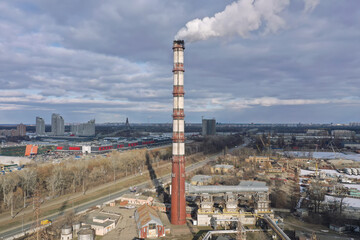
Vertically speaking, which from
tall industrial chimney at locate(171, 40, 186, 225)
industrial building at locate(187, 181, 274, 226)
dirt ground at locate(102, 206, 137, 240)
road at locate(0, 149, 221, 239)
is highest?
tall industrial chimney at locate(171, 40, 186, 225)

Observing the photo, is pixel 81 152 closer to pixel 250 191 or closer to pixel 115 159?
pixel 115 159

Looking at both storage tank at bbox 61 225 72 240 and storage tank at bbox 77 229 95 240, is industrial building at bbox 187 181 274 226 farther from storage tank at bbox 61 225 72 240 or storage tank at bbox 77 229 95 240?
storage tank at bbox 61 225 72 240

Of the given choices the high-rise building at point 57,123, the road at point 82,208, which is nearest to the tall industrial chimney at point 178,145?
the road at point 82,208

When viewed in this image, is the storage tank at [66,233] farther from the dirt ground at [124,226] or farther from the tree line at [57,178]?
the tree line at [57,178]

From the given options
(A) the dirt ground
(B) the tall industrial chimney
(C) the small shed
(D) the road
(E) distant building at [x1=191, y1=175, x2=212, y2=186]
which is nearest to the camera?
(C) the small shed

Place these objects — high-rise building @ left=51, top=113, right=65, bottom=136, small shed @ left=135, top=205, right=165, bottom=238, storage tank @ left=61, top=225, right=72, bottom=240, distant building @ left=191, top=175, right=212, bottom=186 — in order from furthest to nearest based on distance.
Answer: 1. high-rise building @ left=51, top=113, right=65, bottom=136
2. distant building @ left=191, top=175, right=212, bottom=186
3. small shed @ left=135, top=205, right=165, bottom=238
4. storage tank @ left=61, top=225, right=72, bottom=240

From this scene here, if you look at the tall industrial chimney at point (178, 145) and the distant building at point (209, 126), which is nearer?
the tall industrial chimney at point (178, 145)

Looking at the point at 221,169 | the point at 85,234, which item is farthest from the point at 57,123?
the point at 85,234

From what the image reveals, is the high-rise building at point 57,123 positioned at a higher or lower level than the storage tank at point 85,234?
higher

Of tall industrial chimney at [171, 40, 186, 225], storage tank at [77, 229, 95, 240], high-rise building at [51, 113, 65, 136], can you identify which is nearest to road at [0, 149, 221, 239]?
storage tank at [77, 229, 95, 240]
